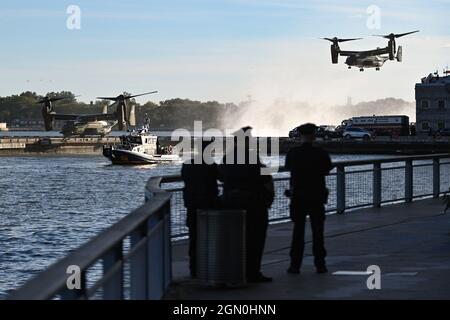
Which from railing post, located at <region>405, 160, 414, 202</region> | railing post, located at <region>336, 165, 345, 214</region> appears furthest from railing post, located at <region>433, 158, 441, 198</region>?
railing post, located at <region>336, 165, 345, 214</region>

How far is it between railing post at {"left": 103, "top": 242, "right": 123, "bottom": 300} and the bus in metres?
176

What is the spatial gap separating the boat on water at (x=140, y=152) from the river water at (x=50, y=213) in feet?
96.5

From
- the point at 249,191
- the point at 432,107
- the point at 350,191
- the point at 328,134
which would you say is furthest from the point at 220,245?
the point at 328,134

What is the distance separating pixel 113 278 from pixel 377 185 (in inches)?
708

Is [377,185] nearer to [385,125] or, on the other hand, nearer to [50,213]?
[50,213]

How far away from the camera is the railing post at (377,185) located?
25297 millimetres

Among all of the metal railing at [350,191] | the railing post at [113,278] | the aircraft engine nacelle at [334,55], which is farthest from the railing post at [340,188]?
the aircraft engine nacelle at [334,55]

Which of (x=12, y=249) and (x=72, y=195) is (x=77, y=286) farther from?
(x=72, y=195)

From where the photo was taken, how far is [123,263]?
28.5 ft

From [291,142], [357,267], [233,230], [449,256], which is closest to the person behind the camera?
[233,230]

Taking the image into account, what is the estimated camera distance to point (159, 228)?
39.2 ft
